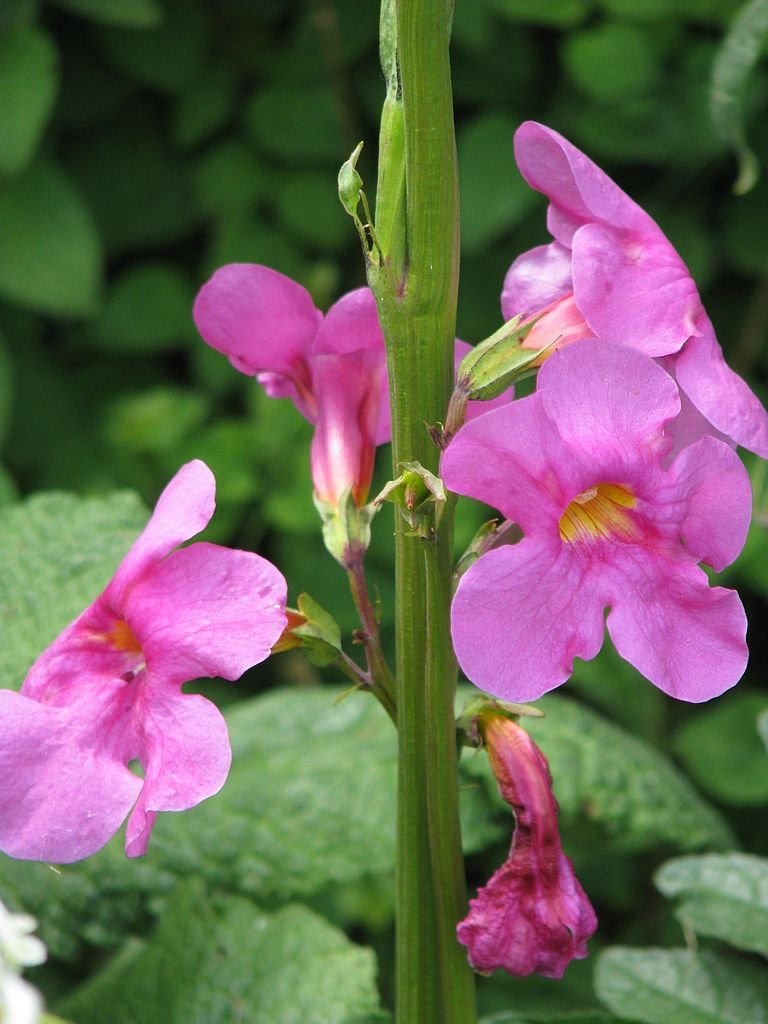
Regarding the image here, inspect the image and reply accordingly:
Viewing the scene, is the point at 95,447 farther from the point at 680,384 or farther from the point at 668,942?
the point at 680,384

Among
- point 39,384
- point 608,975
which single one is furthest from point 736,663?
point 39,384

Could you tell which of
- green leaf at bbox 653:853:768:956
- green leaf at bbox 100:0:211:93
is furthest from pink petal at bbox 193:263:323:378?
green leaf at bbox 100:0:211:93

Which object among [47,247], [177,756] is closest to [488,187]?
[47,247]

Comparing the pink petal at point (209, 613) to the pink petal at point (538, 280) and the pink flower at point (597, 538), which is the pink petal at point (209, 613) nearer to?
the pink flower at point (597, 538)

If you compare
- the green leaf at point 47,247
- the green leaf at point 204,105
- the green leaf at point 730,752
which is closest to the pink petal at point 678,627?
the green leaf at point 730,752

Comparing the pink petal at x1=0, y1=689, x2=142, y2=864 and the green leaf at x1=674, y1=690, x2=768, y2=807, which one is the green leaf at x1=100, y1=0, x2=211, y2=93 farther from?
the pink petal at x1=0, y1=689, x2=142, y2=864

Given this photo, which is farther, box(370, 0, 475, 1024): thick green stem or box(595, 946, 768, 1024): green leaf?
box(595, 946, 768, 1024): green leaf
